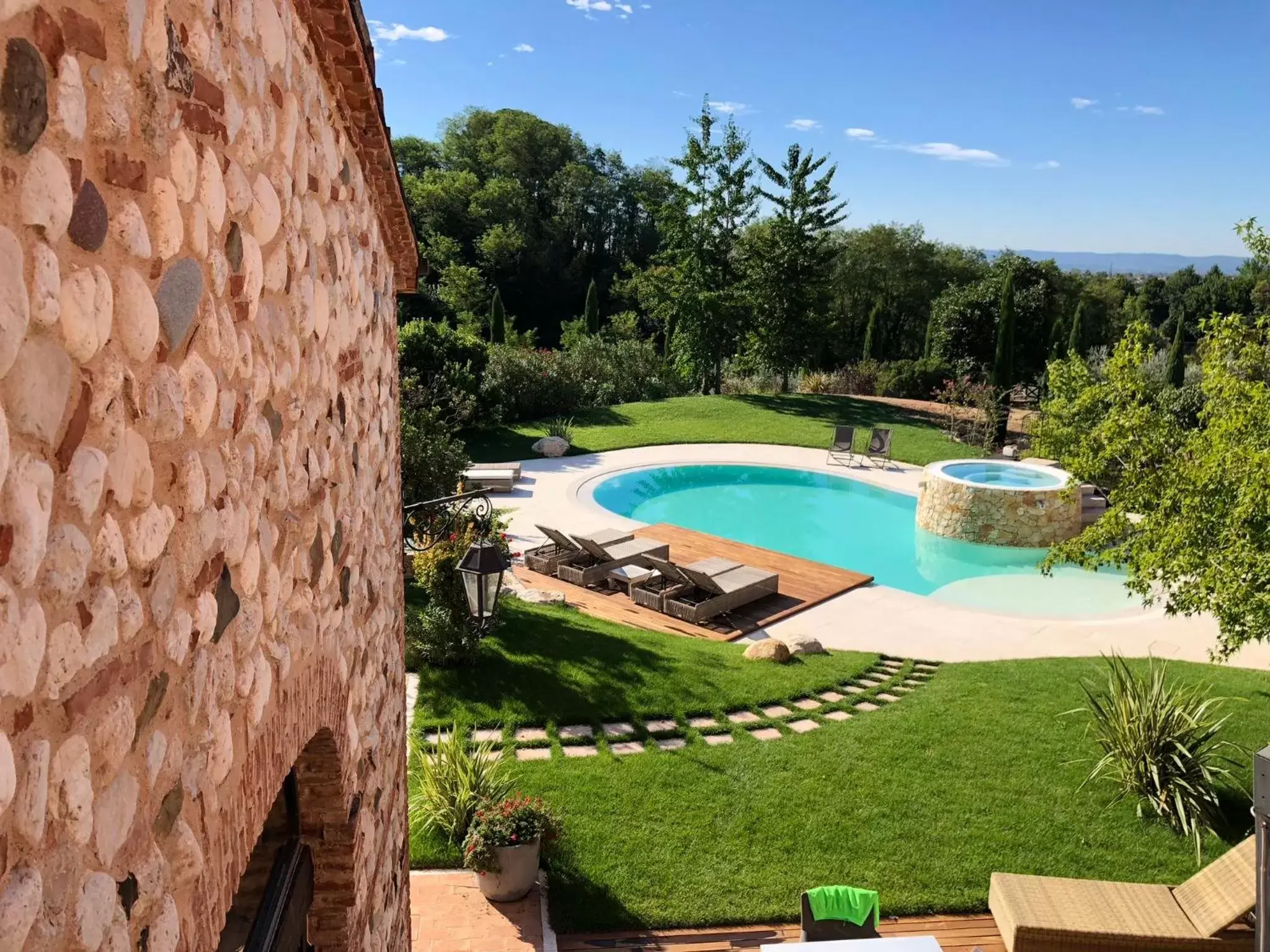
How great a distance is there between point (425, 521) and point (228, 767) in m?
10.7

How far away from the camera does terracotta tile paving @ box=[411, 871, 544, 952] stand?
5.79 meters

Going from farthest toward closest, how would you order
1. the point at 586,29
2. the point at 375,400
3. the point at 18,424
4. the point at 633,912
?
1. the point at 586,29
2. the point at 633,912
3. the point at 375,400
4. the point at 18,424

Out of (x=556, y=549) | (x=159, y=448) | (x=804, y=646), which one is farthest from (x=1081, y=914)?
(x=556, y=549)

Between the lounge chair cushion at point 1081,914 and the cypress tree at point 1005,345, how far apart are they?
67.7 ft

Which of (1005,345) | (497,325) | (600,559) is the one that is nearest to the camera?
(600,559)

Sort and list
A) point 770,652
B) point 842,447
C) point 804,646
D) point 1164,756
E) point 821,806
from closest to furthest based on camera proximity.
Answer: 1. point 821,806
2. point 1164,756
3. point 770,652
4. point 804,646
5. point 842,447

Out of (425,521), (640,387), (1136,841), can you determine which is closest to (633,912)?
(1136,841)

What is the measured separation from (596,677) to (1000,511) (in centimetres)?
1086

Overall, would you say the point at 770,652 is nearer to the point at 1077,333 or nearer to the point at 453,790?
the point at 453,790

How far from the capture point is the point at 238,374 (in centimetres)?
189

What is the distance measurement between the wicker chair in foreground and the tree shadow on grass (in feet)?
66.8

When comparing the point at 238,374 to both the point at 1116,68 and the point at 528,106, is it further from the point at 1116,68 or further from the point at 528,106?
the point at 1116,68

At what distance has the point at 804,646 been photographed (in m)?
11.1

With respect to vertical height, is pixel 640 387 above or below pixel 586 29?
below
